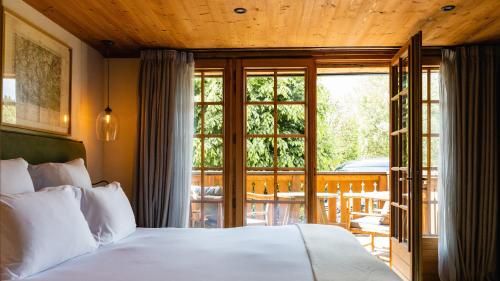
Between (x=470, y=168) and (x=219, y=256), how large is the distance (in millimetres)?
2746

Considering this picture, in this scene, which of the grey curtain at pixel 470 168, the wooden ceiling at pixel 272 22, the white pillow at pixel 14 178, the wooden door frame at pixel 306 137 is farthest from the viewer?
the wooden door frame at pixel 306 137

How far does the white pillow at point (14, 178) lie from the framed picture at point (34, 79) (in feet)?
1.58

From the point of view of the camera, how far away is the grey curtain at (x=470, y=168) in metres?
3.84

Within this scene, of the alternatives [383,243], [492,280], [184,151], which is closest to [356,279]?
[184,151]

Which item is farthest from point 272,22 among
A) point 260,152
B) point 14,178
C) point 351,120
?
point 351,120

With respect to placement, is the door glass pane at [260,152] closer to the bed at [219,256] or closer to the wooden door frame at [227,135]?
the wooden door frame at [227,135]

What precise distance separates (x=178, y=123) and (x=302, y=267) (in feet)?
7.68

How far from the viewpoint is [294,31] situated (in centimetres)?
351

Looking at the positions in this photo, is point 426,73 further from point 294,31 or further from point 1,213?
point 1,213

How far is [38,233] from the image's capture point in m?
1.86

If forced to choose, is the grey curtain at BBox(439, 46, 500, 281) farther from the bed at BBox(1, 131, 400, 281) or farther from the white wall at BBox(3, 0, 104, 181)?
the white wall at BBox(3, 0, 104, 181)

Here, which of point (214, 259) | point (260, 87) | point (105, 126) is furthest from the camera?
point (260, 87)

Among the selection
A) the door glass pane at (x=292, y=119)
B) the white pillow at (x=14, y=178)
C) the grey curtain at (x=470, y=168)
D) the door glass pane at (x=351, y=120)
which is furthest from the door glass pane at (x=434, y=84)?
the door glass pane at (x=351, y=120)

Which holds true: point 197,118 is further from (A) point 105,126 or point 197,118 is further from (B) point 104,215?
(B) point 104,215
